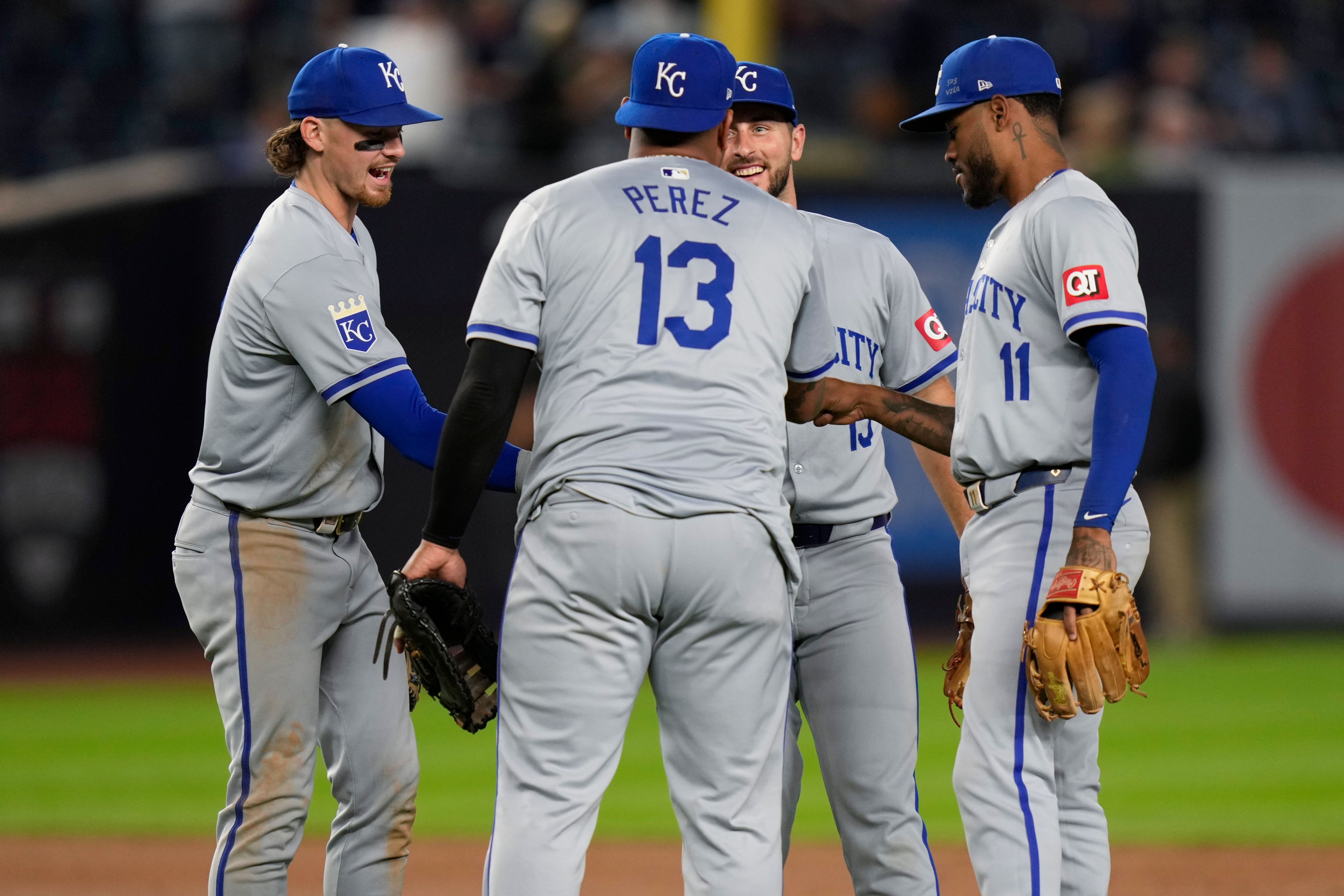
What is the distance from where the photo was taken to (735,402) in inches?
136

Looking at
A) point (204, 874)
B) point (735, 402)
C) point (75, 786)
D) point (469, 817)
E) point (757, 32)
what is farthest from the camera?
point (757, 32)

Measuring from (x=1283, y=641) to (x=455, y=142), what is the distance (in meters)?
7.10

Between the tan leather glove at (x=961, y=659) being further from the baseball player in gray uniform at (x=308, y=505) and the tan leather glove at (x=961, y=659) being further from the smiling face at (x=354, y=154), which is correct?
the smiling face at (x=354, y=154)

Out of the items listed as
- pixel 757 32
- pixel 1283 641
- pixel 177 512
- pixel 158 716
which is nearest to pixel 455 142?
pixel 757 32

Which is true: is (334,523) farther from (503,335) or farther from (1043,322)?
(1043,322)

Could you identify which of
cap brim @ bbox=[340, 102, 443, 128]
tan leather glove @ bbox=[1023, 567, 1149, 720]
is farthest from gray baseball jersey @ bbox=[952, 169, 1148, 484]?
cap brim @ bbox=[340, 102, 443, 128]

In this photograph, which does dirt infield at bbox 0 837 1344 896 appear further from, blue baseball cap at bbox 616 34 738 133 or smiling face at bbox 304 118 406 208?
blue baseball cap at bbox 616 34 738 133

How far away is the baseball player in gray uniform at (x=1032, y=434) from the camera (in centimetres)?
368

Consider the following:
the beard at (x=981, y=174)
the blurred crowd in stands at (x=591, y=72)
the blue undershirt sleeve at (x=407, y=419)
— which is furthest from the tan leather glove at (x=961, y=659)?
the blurred crowd in stands at (x=591, y=72)

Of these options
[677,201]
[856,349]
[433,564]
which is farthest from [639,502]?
[856,349]

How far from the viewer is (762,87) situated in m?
4.37

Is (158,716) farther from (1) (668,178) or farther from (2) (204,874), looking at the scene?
(1) (668,178)

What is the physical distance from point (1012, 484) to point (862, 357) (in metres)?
0.65

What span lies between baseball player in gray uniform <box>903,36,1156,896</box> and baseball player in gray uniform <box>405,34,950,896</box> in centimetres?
57
